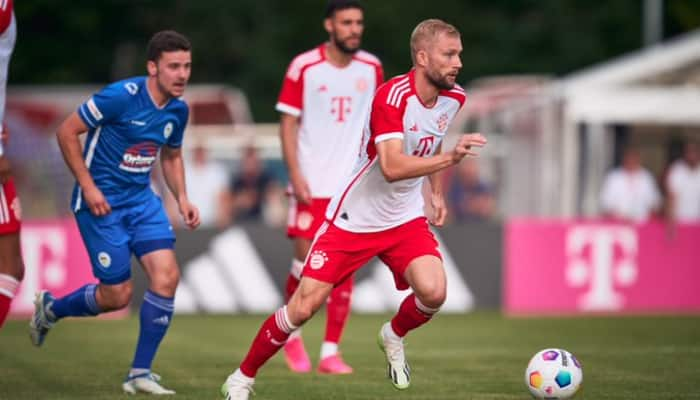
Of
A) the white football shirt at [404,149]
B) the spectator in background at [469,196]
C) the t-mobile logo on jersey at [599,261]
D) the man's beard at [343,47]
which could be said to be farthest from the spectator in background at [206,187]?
the white football shirt at [404,149]

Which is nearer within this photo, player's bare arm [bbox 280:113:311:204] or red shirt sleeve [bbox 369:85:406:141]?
red shirt sleeve [bbox 369:85:406:141]

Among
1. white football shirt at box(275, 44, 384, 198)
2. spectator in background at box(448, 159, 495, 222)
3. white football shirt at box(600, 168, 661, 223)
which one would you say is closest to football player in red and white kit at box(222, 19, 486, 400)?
white football shirt at box(275, 44, 384, 198)

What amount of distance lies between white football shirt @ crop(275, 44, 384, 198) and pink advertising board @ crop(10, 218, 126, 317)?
6.34 m

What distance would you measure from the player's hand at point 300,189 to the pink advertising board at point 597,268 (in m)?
6.94

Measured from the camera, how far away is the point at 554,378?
8109 mm

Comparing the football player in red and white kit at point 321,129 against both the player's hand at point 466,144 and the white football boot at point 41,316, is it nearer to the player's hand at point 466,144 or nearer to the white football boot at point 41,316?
the white football boot at point 41,316

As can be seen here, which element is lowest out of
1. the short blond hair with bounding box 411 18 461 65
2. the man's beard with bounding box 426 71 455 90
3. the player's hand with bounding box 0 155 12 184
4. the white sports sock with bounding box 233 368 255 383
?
the white sports sock with bounding box 233 368 255 383

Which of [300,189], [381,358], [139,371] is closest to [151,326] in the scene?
[139,371]

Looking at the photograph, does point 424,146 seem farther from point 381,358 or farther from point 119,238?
point 381,358

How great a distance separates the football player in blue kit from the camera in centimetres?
896

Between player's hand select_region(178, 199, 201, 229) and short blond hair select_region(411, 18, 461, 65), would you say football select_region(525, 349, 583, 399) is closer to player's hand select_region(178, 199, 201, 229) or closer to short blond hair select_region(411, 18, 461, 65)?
short blond hair select_region(411, 18, 461, 65)

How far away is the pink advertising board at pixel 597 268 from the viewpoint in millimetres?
16844

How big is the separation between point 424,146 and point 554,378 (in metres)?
1.63

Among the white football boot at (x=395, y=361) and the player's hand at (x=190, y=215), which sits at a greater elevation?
the player's hand at (x=190, y=215)
